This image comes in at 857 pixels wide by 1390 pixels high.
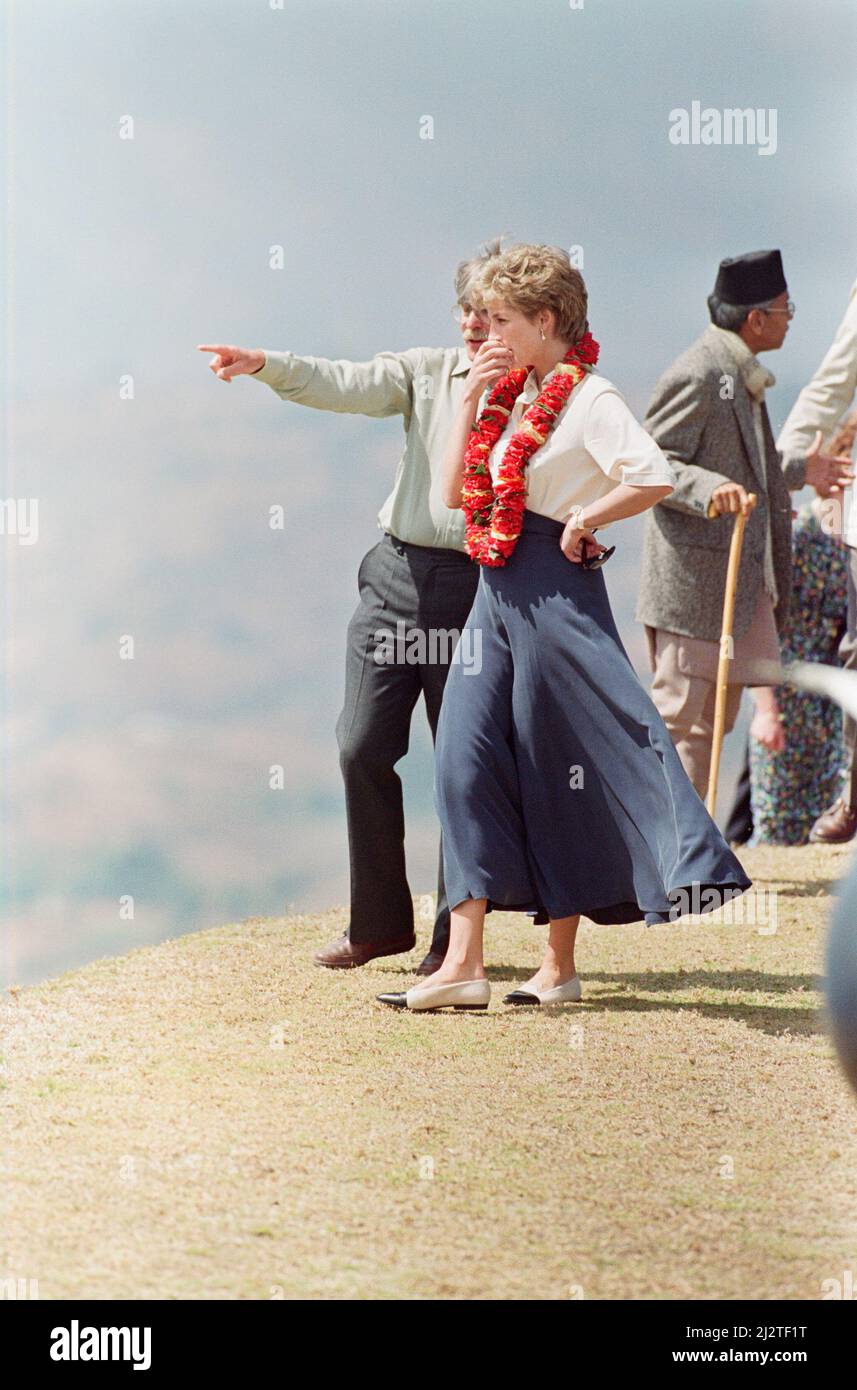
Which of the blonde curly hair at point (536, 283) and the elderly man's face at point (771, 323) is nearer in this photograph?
the blonde curly hair at point (536, 283)

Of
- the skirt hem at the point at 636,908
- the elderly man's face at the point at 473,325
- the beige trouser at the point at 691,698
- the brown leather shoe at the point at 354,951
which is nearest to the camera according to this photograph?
the skirt hem at the point at 636,908

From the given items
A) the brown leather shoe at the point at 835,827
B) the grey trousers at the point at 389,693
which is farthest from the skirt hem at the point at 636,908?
the brown leather shoe at the point at 835,827

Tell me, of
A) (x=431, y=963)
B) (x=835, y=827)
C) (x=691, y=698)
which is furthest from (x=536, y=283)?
(x=835, y=827)

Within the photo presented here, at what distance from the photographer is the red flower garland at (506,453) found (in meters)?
4.55

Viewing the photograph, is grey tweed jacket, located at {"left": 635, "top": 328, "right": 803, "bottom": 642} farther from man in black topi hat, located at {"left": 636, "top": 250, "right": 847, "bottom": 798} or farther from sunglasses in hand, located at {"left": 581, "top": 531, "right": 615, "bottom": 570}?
sunglasses in hand, located at {"left": 581, "top": 531, "right": 615, "bottom": 570}

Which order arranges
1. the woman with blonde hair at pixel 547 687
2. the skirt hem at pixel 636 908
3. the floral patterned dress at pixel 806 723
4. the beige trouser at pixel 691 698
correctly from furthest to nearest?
the floral patterned dress at pixel 806 723 < the beige trouser at pixel 691 698 < the woman with blonde hair at pixel 547 687 < the skirt hem at pixel 636 908

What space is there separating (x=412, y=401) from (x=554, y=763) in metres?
1.21

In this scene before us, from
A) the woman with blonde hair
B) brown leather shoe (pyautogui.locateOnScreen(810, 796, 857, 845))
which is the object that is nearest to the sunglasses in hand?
the woman with blonde hair

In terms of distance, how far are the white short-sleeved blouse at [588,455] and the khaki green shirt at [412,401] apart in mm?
472

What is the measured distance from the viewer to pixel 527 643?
4.60 metres

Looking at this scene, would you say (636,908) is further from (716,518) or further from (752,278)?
(752,278)

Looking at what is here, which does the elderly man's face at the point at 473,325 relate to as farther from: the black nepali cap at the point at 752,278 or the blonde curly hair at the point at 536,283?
the black nepali cap at the point at 752,278
